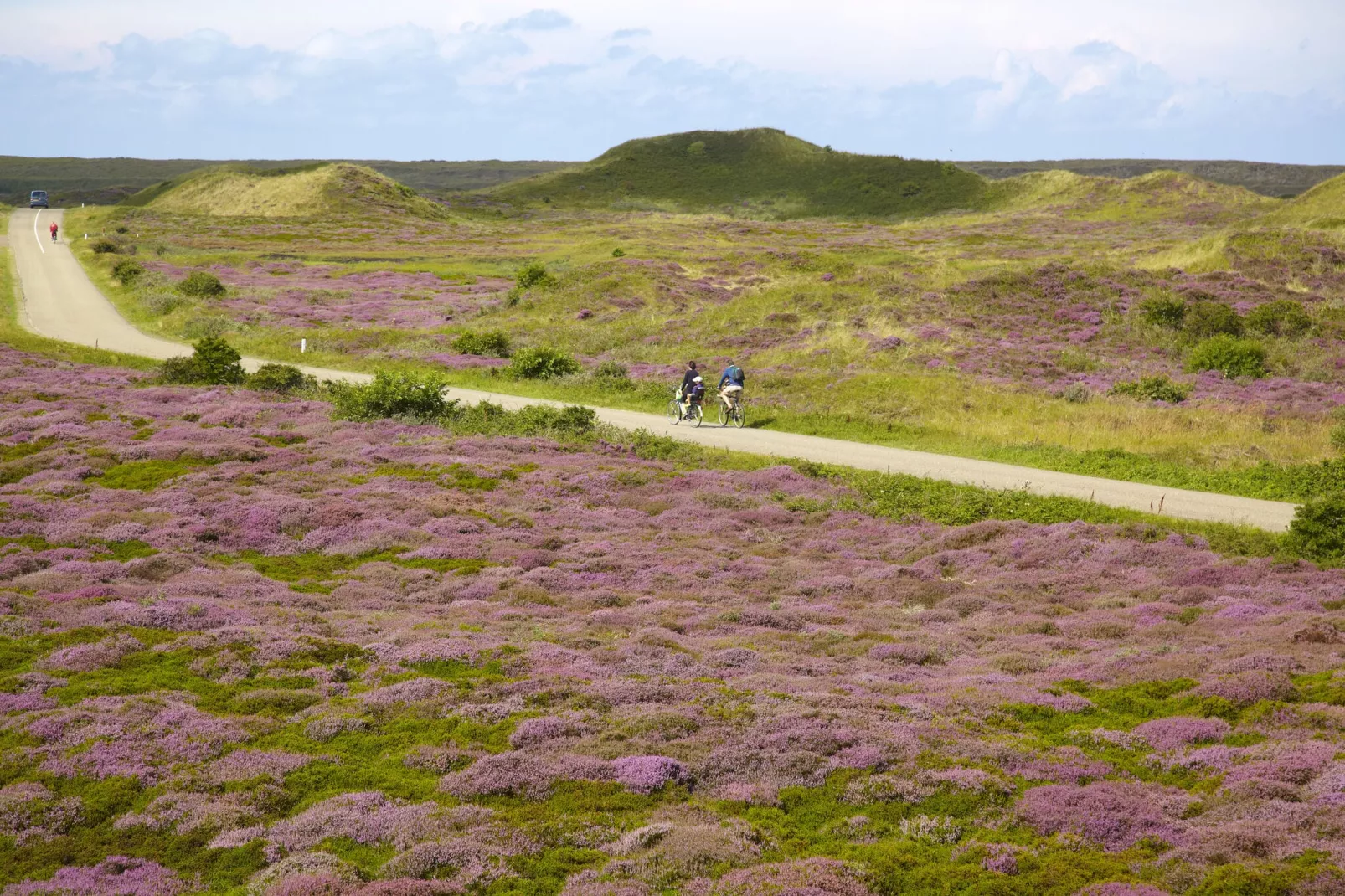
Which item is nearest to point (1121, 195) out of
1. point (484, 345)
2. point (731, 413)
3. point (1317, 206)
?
point (1317, 206)

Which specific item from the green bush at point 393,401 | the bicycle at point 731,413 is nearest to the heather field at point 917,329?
the bicycle at point 731,413

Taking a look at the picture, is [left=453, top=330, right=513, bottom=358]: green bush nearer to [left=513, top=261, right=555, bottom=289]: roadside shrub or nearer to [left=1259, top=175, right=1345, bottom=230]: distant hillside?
[left=513, top=261, right=555, bottom=289]: roadside shrub

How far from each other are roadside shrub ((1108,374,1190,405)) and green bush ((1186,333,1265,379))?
4605 millimetres

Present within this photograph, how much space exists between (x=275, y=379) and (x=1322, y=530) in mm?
32995

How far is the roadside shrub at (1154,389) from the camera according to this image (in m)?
39.0

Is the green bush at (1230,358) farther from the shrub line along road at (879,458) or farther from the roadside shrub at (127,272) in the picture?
the roadside shrub at (127,272)

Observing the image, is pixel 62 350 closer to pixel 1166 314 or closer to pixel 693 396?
pixel 693 396

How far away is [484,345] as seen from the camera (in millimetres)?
51344

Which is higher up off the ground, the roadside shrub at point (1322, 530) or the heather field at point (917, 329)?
the heather field at point (917, 329)

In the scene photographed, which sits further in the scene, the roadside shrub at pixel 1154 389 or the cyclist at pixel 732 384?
the roadside shrub at pixel 1154 389

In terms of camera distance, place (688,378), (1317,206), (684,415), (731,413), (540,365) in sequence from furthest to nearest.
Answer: (1317,206)
(540,365)
(731,413)
(684,415)
(688,378)

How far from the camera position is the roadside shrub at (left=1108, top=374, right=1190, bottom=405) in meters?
39.0

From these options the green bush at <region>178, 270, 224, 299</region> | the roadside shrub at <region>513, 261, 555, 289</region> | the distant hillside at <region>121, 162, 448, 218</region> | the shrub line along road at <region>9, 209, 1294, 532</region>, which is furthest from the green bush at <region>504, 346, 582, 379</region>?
the distant hillside at <region>121, 162, 448, 218</region>

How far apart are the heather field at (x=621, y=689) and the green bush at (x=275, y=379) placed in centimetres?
1086
